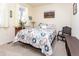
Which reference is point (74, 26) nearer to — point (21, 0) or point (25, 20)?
point (25, 20)

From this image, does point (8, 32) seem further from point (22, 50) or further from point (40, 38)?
point (40, 38)

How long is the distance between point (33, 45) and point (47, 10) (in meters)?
1.09

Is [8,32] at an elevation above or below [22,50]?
above

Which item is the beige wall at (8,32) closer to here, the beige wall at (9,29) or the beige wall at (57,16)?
the beige wall at (9,29)

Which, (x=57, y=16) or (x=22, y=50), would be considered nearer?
(x=57, y=16)

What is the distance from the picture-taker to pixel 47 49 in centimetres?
243

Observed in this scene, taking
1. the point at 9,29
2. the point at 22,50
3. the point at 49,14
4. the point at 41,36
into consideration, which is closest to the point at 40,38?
the point at 41,36

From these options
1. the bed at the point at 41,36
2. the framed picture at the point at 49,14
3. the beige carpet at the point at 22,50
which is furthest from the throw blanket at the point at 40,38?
the framed picture at the point at 49,14


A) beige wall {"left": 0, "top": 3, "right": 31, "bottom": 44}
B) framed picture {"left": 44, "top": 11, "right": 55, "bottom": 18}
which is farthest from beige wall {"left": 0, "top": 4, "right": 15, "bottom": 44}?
framed picture {"left": 44, "top": 11, "right": 55, "bottom": 18}

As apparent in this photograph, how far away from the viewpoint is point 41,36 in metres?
2.66

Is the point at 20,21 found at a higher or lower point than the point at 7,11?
lower

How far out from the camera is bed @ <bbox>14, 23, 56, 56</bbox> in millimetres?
2378

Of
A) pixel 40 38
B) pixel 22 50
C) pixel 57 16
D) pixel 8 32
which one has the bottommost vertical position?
pixel 22 50

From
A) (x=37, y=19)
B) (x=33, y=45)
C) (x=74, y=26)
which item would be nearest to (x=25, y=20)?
(x=37, y=19)
